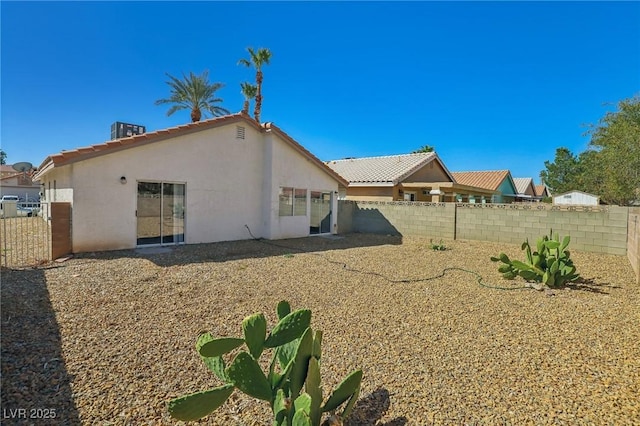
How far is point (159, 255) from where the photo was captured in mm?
10289

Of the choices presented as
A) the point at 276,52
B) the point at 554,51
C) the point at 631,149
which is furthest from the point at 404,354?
the point at 276,52

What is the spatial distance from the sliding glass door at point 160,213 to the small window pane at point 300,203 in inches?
216

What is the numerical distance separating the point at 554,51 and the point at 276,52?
71.8 feet

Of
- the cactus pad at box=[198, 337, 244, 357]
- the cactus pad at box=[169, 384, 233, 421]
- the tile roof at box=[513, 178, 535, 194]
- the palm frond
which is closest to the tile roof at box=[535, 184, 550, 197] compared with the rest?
the tile roof at box=[513, 178, 535, 194]

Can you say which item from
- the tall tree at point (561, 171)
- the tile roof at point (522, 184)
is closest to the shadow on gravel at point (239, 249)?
the tile roof at point (522, 184)

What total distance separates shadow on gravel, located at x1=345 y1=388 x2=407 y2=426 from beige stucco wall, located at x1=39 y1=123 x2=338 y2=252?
1067cm

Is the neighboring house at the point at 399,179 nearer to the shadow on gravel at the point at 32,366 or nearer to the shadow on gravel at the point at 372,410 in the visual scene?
the shadow on gravel at the point at 372,410

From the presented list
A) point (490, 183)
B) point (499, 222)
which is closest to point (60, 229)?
point (499, 222)

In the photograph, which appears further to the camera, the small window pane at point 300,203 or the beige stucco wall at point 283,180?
the small window pane at point 300,203

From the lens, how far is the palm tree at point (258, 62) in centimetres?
2906

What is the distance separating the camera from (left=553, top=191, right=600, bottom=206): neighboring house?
29453mm

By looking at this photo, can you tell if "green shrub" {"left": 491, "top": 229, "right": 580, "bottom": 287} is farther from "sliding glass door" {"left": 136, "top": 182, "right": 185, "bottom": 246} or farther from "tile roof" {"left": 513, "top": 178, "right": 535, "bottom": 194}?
"tile roof" {"left": 513, "top": 178, "right": 535, "bottom": 194}

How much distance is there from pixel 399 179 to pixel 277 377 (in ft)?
66.3

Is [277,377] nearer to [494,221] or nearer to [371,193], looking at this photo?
[494,221]
